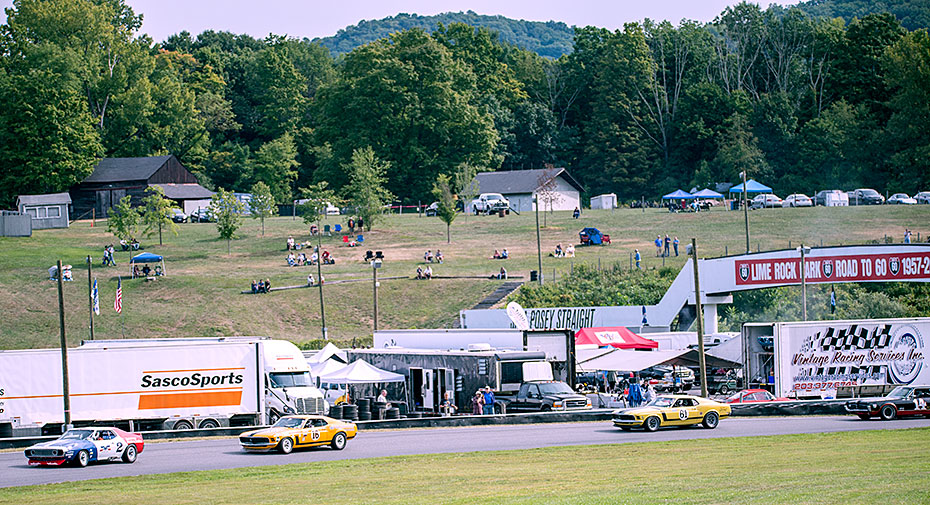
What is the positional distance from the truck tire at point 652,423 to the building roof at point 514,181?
8588cm

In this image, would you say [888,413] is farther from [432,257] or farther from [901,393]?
→ [432,257]

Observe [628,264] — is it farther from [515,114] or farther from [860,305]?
[515,114]

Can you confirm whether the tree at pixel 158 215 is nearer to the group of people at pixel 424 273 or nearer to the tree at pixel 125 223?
the tree at pixel 125 223

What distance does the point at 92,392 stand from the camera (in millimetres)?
32312

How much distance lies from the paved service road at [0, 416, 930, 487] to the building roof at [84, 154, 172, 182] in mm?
80185

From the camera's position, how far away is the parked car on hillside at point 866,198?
100438 mm

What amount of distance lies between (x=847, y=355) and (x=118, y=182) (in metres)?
84.6

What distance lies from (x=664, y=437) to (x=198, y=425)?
1452 cm

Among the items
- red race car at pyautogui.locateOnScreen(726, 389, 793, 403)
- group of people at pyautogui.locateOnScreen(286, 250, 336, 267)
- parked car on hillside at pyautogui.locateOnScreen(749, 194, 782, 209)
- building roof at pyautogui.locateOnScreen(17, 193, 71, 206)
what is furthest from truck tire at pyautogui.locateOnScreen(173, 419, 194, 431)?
parked car on hillside at pyautogui.locateOnScreen(749, 194, 782, 209)

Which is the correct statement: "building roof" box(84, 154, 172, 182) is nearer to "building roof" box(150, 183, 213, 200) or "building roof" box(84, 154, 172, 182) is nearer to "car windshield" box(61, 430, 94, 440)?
"building roof" box(150, 183, 213, 200)

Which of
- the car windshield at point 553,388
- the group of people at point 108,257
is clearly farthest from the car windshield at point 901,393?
the group of people at point 108,257

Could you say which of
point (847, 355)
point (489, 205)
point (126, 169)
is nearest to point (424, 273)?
point (489, 205)

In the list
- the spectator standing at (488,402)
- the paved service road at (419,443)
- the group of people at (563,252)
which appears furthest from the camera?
the group of people at (563,252)

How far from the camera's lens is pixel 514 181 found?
11956 cm
